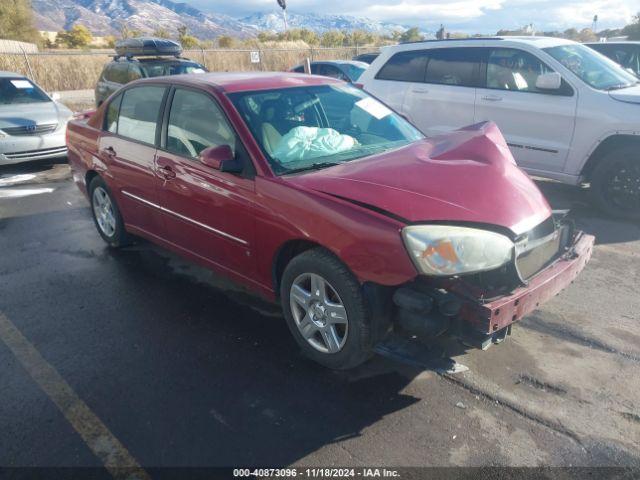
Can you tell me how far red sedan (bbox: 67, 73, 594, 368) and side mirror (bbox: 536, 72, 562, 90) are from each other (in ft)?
7.56

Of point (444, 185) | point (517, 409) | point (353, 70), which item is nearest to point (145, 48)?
point (353, 70)

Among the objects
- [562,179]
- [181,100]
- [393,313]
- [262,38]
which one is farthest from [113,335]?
[262,38]

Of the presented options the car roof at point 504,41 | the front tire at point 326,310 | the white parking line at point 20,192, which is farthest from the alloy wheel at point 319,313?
the white parking line at point 20,192

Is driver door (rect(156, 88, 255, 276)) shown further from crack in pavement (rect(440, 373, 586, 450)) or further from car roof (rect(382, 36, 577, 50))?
car roof (rect(382, 36, 577, 50))

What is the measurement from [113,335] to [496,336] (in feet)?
8.59

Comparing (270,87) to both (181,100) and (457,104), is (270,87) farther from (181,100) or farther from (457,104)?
(457,104)

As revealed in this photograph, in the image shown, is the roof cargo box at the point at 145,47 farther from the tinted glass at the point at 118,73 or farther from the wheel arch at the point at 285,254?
the wheel arch at the point at 285,254

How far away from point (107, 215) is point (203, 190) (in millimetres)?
2055

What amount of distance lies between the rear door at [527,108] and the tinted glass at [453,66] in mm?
179

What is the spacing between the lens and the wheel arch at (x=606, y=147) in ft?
17.7

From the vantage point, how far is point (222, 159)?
10.7ft

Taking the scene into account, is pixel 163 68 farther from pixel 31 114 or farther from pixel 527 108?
pixel 527 108

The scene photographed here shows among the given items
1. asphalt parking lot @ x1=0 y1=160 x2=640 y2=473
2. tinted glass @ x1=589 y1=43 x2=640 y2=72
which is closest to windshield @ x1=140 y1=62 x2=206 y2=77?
asphalt parking lot @ x1=0 y1=160 x2=640 y2=473

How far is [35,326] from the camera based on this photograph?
3.79m
